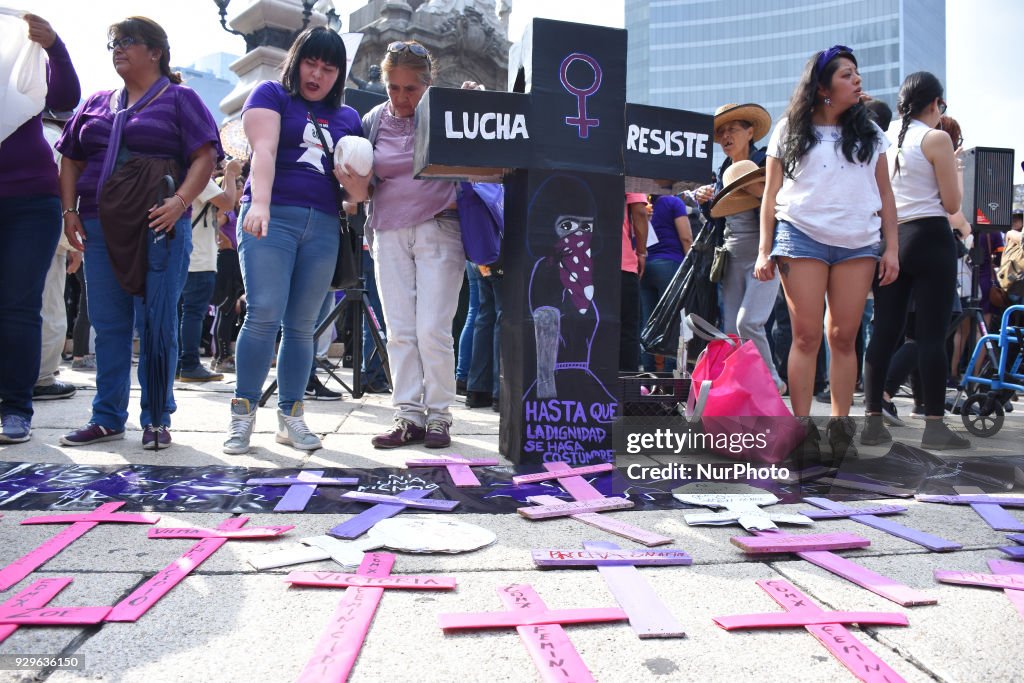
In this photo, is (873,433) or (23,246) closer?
(23,246)

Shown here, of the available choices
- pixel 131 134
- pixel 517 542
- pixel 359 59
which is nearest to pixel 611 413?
pixel 517 542

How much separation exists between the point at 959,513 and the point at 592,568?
152cm

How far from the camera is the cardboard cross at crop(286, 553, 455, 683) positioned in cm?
145

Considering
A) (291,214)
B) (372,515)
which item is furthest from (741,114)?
(372,515)

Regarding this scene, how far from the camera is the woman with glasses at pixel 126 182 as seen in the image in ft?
11.5

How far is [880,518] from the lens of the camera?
8.60 ft

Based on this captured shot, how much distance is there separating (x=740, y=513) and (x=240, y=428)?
7.43 feet

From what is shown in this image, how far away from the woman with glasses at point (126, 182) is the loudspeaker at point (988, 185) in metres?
5.37

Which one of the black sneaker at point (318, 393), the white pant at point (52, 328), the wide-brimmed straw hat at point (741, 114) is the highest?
the wide-brimmed straw hat at point (741, 114)

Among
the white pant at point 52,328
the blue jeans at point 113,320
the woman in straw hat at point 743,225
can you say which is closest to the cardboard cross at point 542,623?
the blue jeans at point 113,320

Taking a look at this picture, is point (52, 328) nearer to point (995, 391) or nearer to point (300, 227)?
point (300, 227)

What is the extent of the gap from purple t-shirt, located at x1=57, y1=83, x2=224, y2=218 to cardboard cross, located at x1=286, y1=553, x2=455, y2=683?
2.43 m

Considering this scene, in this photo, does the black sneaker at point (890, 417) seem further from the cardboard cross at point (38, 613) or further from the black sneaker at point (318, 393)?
the cardboard cross at point (38, 613)

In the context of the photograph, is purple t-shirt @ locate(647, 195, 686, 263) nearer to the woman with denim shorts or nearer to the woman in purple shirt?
the woman with denim shorts
